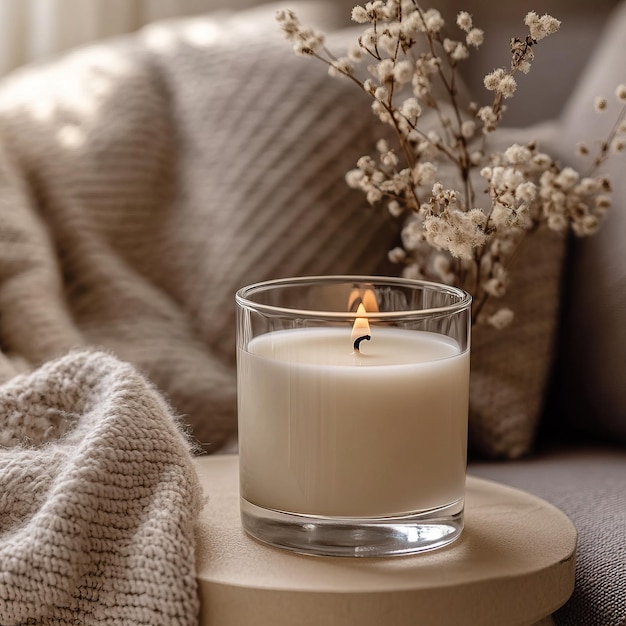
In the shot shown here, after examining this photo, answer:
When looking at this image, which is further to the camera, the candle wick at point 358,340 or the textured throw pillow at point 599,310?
the textured throw pillow at point 599,310

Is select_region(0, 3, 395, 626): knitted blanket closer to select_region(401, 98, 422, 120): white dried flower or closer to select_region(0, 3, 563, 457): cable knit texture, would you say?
select_region(0, 3, 563, 457): cable knit texture

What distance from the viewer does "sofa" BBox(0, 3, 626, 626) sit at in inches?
37.3

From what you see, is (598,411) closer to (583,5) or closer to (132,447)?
(132,447)

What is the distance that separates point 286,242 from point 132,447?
0.45m

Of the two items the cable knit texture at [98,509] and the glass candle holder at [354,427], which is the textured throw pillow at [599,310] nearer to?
the glass candle holder at [354,427]

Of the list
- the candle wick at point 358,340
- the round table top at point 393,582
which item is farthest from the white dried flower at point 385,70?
the round table top at point 393,582

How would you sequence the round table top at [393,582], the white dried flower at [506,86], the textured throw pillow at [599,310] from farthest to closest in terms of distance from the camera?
the textured throw pillow at [599,310] < the white dried flower at [506,86] < the round table top at [393,582]

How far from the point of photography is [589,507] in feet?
2.58

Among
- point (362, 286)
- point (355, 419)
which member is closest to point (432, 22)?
point (362, 286)

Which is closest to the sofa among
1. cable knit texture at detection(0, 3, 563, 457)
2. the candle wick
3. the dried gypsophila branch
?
cable knit texture at detection(0, 3, 563, 457)

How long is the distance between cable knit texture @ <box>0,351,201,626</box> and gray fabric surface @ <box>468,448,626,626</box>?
29cm

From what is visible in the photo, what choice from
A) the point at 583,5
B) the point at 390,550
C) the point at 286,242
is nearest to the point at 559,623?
the point at 390,550

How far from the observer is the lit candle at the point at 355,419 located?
57cm

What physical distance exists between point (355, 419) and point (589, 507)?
1.05 ft
